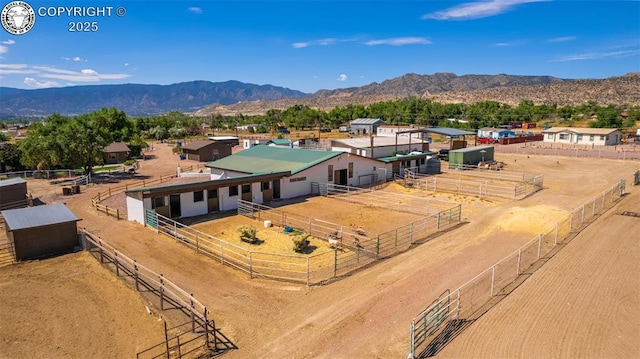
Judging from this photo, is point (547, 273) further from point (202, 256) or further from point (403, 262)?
point (202, 256)

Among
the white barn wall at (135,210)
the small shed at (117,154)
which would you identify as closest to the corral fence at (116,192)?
the white barn wall at (135,210)

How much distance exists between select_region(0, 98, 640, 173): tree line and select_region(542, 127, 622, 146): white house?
2349 centimetres

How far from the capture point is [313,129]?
131m

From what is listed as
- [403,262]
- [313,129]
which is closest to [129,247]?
[403,262]

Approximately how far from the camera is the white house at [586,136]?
75.1 m

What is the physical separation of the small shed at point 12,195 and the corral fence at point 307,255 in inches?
580

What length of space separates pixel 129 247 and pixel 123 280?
456 cm

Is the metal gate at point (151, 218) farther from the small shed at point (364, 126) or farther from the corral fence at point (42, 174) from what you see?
the small shed at point (364, 126)

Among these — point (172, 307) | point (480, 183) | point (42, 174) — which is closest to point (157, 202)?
point (172, 307)

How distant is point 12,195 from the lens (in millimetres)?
32438

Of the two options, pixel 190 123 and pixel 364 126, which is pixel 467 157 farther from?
pixel 190 123

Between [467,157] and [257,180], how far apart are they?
30.9 m

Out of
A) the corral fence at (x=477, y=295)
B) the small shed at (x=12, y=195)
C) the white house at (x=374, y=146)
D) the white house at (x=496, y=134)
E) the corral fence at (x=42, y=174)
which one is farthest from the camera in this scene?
the white house at (x=496, y=134)

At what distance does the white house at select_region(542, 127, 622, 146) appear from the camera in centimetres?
7506
